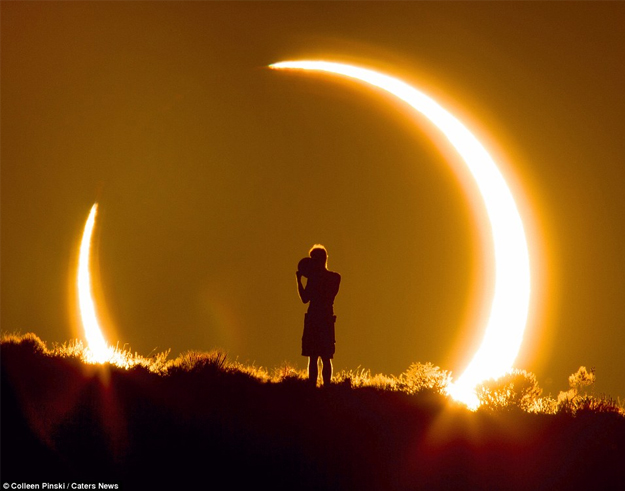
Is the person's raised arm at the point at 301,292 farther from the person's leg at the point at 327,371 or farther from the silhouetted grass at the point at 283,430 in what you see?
the silhouetted grass at the point at 283,430

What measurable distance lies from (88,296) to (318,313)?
5.87 metres

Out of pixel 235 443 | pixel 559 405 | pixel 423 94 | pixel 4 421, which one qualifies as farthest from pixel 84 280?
pixel 559 405

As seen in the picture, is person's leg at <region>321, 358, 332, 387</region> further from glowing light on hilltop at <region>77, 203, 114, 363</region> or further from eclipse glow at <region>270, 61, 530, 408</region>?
glowing light on hilltop at <region>77, 203, 114, 363</region>

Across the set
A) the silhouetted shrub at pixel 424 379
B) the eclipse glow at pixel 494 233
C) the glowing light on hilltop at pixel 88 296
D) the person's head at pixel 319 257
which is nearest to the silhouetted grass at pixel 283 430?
the silhouetted shrub at pixel 424 379

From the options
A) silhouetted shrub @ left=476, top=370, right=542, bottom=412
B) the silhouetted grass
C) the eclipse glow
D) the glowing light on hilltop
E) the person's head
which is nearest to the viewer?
the silhouetted grass

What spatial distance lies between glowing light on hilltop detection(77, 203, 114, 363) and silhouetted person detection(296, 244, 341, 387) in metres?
4.40

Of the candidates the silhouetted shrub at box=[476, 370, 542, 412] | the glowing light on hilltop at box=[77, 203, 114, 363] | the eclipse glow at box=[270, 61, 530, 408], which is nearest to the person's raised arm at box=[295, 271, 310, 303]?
the eclipse glow at box=[270, 61, 530, 408]

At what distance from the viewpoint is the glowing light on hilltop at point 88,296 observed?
12.2 metres

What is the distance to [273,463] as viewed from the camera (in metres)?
6.84

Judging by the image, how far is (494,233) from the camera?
1258 centimetres

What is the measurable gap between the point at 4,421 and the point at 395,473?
4.62 metres

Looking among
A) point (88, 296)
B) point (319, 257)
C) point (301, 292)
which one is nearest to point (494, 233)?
point (319, 257)

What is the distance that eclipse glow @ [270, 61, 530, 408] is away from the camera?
439 inches

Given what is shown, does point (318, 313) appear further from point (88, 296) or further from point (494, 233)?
point (88, 296)
